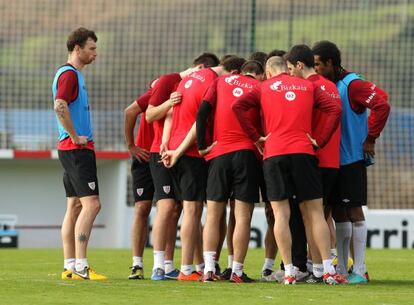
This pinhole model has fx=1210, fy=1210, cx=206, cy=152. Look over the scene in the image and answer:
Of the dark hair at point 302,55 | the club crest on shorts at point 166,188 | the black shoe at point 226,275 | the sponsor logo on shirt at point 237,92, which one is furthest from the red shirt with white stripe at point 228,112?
the black shoe at point 226,275

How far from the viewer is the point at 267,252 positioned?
11617 millimetres

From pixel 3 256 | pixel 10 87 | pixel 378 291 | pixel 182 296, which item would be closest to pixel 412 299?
pixel 378 291

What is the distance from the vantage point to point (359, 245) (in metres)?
11.2

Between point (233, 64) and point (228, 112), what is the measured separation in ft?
1.93

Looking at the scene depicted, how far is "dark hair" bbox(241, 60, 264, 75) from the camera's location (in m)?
11.0

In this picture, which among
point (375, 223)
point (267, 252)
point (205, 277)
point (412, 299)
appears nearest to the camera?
point (412, 299)

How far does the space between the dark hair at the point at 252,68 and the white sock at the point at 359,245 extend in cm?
168

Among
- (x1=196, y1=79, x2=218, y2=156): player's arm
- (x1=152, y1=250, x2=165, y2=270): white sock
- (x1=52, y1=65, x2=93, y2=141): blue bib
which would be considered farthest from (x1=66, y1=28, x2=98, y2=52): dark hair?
(x1=152, y1=250, x2=165, y2=270): white sock

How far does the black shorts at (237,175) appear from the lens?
1076 cm

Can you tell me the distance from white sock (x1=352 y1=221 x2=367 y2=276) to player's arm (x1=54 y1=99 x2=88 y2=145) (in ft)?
8.77

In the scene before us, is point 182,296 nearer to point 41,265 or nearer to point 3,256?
point 41,265

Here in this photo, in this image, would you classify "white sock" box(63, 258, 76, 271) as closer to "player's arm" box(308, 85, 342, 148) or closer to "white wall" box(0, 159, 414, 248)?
"player's arm" box(308, 85, 342, 148)

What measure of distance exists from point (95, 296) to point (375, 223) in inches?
481

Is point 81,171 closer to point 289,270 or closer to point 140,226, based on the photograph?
point 140,226
